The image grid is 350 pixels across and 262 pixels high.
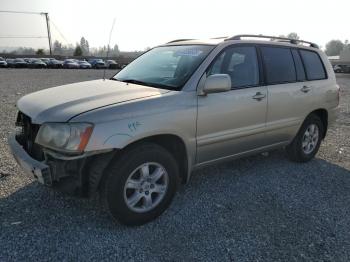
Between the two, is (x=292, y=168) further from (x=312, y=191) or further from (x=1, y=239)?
(x=1, y=239)

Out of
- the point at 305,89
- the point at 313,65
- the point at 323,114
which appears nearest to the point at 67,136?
the point at 305,89

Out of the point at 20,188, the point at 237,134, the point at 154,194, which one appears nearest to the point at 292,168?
the point at 237,134

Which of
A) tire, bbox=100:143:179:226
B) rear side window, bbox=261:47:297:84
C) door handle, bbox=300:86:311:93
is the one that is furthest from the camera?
door handle, bbox=300:86:311:93

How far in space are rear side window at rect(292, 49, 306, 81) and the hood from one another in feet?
7.76

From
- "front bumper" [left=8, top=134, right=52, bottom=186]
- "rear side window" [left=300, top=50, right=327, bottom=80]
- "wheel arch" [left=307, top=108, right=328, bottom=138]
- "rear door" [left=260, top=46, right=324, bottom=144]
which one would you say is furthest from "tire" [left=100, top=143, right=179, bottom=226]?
"wheel arch" [left=307, top=108, right=328, bottom=138]

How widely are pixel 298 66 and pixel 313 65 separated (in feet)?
1.45

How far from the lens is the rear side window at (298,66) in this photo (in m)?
5.00

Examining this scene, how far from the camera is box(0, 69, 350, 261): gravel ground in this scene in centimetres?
304

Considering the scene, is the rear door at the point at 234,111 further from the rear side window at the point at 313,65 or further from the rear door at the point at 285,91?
the rear side window at the point at 313,65

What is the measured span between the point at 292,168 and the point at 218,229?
2.23 metres

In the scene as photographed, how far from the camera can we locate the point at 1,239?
311cm

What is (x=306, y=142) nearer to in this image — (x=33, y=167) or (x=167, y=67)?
(x=167, y=67)

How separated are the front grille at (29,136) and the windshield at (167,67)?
48.9 inches

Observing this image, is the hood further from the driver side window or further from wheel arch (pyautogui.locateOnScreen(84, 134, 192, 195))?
the driver side window
